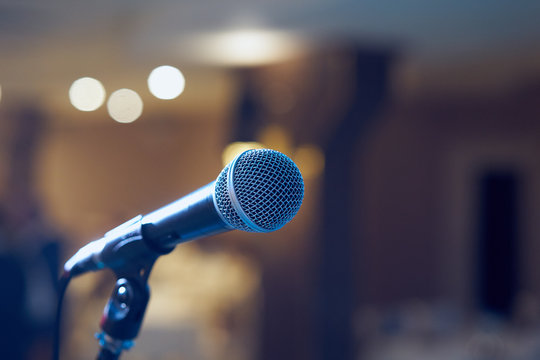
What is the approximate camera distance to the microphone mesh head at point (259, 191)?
699 millimetres

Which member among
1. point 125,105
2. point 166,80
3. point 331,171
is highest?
point 166,80

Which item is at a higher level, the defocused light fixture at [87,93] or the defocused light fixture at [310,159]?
the defocused light fixture at [87,93]

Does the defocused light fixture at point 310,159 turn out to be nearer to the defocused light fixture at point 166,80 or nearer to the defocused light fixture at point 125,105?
the defocused light fixture at point 166,80

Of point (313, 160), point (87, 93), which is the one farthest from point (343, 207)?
point (87, 93)

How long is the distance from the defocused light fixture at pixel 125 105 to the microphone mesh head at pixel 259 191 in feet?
19.4

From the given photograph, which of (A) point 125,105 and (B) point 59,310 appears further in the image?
(A) point 125,105

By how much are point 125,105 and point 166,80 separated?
1884 millimetres

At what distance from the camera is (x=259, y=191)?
0.70 m

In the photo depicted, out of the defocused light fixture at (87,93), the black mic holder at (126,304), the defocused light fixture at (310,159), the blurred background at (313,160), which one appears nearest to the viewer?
the black mic holder at (126,304)

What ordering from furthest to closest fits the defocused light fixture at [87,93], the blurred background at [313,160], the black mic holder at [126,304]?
1. the defocused light fixture at [87,93]
2. the blurred background at [313,160]
3. the black mic holder at [126,304]

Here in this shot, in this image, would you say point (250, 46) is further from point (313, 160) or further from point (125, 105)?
point (125, 105)

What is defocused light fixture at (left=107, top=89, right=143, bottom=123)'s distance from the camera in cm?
662

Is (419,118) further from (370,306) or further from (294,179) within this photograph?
(294,179)

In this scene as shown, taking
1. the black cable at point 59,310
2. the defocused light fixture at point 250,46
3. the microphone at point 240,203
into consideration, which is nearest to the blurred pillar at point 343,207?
the defocused light fixture at point 250,46
